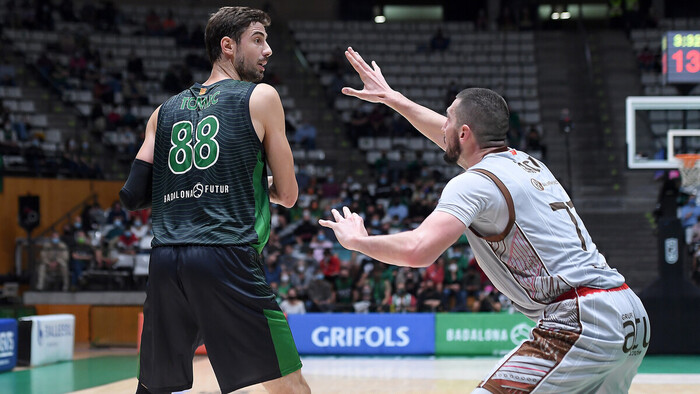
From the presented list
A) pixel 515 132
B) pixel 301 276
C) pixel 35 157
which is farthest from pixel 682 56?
pixel 35 157

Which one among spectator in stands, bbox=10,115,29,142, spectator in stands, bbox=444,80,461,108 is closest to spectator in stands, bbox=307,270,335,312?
spectator in stands, bbox=444,80,461,108

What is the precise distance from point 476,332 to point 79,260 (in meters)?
8.55

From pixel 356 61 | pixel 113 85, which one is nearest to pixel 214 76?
pixel 356 61

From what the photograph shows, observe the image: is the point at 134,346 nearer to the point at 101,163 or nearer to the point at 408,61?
the point at 101,163

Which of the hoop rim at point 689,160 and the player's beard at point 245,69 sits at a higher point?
the player's beard at point 245,69

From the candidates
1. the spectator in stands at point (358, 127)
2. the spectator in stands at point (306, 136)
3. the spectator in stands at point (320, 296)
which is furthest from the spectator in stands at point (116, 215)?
the spectator in stands at point (358, 127)

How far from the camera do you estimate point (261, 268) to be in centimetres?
367

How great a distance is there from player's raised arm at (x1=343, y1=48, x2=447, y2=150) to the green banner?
9.84 m

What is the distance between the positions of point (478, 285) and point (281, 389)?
11691 mm

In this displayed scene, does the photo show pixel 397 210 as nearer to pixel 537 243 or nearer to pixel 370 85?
pixel 370 85

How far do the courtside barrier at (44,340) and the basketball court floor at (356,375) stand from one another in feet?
0.78

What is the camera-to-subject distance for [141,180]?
148 inches

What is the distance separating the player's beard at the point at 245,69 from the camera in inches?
151

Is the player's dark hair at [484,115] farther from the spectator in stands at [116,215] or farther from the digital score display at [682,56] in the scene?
the spectator in stands at [116,215]
